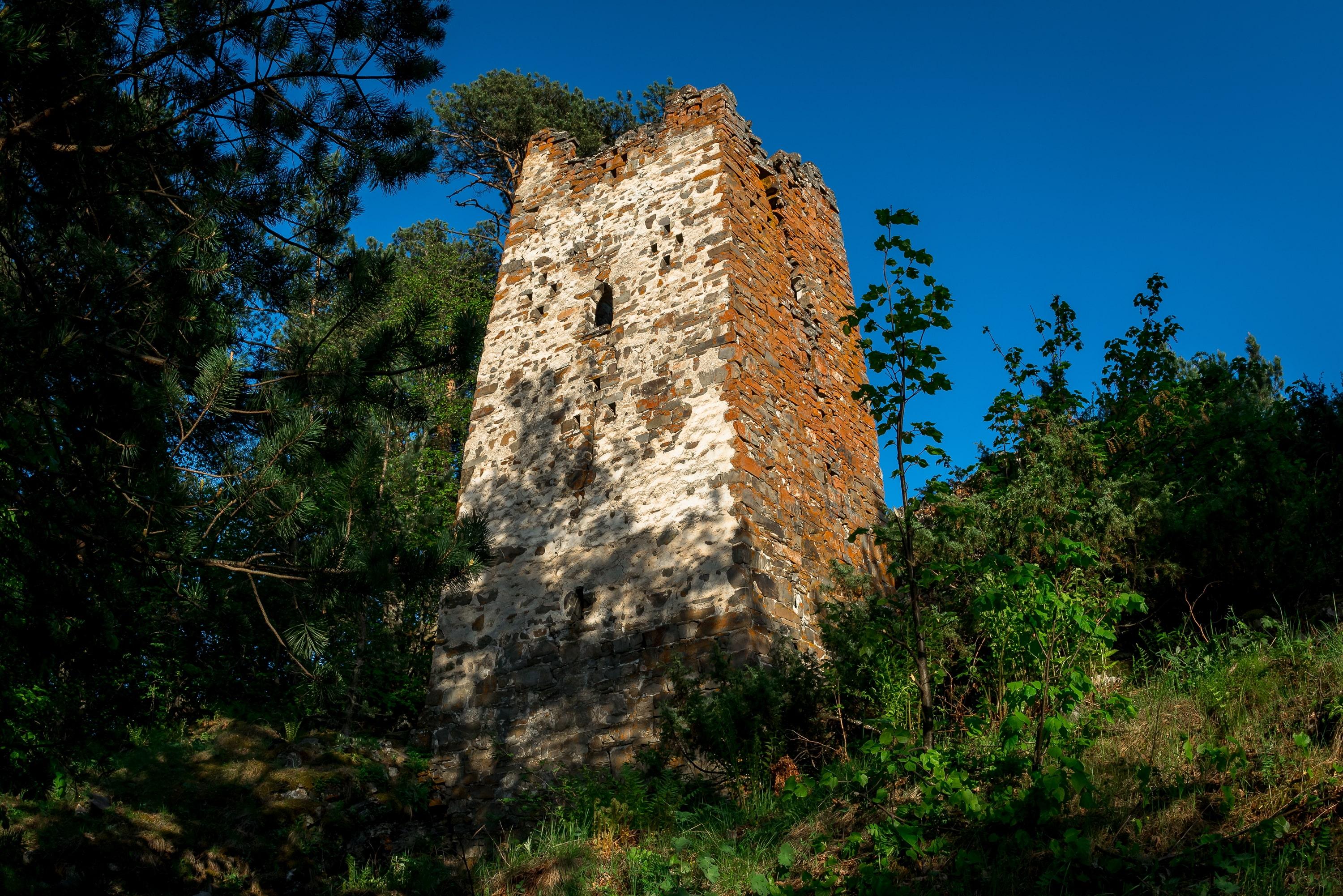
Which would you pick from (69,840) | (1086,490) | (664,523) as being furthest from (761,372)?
(69,840)

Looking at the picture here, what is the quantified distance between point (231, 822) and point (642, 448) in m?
4.07

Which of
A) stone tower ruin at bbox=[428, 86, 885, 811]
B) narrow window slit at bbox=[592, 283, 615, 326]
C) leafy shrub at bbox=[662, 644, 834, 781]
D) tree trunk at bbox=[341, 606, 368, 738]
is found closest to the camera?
leafy shrub at bbox=[662, 644, 834, 781]

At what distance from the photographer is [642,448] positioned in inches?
297

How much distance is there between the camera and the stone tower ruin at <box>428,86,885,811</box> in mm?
6832

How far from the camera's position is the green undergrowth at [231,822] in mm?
5559

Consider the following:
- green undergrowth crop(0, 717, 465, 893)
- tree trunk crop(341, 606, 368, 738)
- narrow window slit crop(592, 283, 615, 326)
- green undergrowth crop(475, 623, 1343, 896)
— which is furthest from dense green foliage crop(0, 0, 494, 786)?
tree trunk crop(341, 606, 368, 738)

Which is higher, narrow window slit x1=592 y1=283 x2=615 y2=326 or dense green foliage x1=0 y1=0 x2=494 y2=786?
narrow window slit x1=592 y1=283 x2=615 y2=326

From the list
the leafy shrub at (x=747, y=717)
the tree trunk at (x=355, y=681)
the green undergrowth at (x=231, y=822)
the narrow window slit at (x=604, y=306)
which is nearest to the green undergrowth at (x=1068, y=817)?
the leafy shrub at (x=747, y=717)

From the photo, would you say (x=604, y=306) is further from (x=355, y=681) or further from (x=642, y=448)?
(x=355, y=681)

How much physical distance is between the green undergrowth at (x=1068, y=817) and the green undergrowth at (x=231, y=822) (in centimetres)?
165

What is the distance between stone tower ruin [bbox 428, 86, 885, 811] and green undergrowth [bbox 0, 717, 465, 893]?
690 mm

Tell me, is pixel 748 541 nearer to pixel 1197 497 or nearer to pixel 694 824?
pixel 694 824

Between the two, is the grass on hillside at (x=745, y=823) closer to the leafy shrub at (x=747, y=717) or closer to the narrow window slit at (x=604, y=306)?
the leafy shrub at (x=747, y=717)

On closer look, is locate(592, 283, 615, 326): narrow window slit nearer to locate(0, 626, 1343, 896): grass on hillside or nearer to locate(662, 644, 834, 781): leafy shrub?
locate(662, 644, 834, 781): leafy shrub
